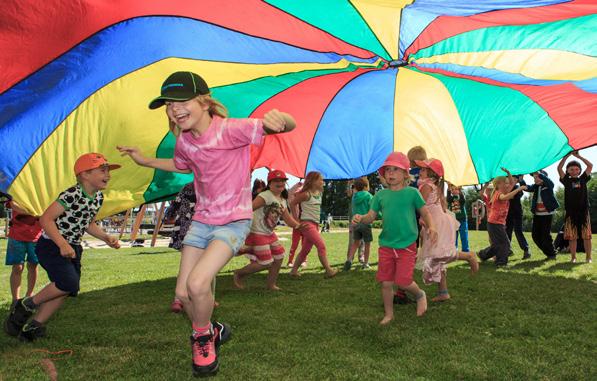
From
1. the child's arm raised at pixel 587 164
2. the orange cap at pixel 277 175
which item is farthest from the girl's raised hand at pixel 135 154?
the child's arm raised at pixel 587 164

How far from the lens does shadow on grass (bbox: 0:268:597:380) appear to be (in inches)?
111

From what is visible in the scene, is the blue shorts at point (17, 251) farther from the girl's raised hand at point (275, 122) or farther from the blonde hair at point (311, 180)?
the girl's raised hand at point (275, 122)

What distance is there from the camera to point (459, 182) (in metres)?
5.32

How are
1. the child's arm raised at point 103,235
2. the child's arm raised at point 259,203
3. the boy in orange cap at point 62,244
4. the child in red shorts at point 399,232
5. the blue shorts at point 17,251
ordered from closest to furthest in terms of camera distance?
1. the boy in orange cap at point 62,244
2. the child's arm raised at point 103,235
3. the child in red shorts at point 399,232
4. the blue shorts at point 17,251
5. the child's arm raised at point 259,203

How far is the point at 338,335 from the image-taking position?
3.59m

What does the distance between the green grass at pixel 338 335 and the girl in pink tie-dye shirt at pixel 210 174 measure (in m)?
0.51

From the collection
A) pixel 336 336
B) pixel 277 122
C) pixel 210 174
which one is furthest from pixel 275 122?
pixel 336 336

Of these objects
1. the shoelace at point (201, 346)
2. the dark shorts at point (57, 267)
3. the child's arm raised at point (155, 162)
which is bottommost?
the shoelace at point (201, 346)

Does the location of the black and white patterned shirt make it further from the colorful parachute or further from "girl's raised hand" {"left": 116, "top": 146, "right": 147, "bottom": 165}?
"girl's raised hand" {"left": 116, "top": 146, "right": 147, "bottom": 165}

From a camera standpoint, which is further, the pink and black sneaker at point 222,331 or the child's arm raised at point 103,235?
the child's arm raised at point 103,235

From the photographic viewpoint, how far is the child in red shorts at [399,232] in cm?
415

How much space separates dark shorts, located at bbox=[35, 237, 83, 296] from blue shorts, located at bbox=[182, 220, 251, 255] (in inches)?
48.3

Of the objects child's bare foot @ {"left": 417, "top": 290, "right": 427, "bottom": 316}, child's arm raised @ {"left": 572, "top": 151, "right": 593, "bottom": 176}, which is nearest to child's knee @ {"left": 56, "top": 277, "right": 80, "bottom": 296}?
child's bare foot @ {"left": 417, "top": 290, "right": 427, "bottom": 316}

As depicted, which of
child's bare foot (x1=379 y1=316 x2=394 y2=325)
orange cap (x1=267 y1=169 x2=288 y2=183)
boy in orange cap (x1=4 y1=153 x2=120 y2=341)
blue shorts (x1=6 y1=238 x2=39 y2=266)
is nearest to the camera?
boy in orange cap (x1=4 y1=153 x2=120 y2=341)
